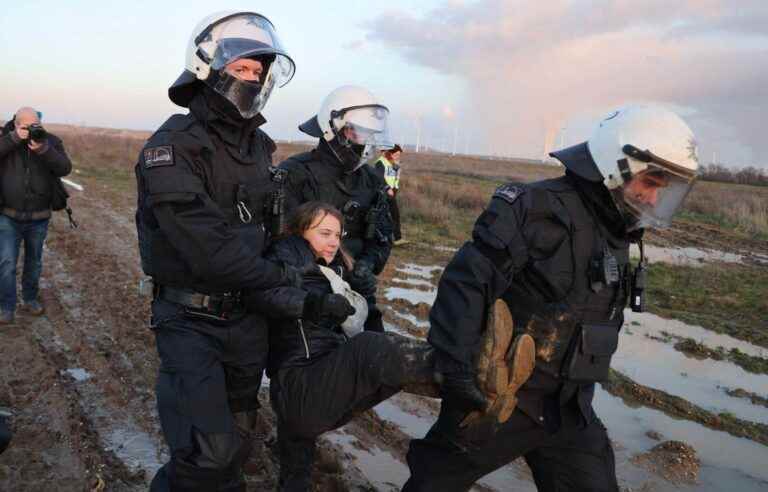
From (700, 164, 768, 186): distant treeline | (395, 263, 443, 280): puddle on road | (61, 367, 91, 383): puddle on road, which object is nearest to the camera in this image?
(61, 367, 91, 383): puddle on road

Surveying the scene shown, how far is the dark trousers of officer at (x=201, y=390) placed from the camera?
2738 millimetres

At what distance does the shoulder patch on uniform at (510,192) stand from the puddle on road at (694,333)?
19.6 feet

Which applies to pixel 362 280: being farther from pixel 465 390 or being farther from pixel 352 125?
pixel 465 390

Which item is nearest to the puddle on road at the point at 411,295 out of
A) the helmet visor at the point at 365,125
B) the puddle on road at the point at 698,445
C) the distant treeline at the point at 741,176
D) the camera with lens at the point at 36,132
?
the puddle on road at the point at 698,445

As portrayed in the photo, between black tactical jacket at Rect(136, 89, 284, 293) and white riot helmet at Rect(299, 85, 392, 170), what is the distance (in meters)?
1.25

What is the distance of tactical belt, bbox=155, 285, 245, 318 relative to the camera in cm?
293

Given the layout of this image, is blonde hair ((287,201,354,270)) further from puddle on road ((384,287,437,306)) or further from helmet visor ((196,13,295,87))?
puddle on road ((384,287,437,306))

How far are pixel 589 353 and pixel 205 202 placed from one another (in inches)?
68.8

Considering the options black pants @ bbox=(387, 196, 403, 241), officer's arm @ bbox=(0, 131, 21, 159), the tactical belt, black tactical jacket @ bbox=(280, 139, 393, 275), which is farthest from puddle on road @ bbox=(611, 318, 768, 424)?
officer's arm @ bbox=(0, 131, 21, 159)

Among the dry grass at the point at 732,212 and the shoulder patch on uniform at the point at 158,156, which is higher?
the shoulder patch on uniform at the point at 158,156

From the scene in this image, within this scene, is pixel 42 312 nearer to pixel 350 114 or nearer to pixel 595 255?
pixel 350 114

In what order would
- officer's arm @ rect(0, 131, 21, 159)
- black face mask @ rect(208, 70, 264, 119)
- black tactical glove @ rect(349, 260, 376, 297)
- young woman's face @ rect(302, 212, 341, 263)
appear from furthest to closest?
officer's arm @ rect(0, 131, 21, 159), black tactical glove @ rect(349, 260, 376, 297), young woman's face @ rect(302, 212, 341, 263), black face mask @ rect(208, 70, 264, 119)

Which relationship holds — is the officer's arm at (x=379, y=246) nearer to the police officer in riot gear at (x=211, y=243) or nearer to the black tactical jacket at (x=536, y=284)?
the police officer in riot gear at (x=211, y=243)

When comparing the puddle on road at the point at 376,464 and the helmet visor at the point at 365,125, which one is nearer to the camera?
the puddle on road at the point at 376,464
